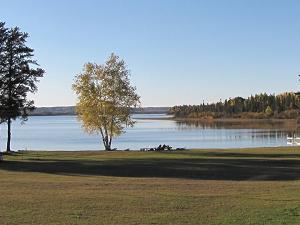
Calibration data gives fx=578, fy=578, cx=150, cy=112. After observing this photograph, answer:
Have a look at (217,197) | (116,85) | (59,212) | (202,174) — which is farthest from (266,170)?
(116,85)

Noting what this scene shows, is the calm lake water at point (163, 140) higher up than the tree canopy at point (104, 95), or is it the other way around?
the tree canopy at point (104, 95)

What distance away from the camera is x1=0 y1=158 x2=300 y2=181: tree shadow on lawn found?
94.4 ft

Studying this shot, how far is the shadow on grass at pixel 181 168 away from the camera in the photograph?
28.9m

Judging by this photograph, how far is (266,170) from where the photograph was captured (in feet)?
102

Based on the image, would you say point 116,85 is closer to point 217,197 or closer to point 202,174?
point 202,174

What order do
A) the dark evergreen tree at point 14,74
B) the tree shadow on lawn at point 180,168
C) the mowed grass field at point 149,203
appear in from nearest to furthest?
the mowed grass field at point 149,203, the tree shadow on lawn at point 180,168, the dark evergreen tree at point 14,74

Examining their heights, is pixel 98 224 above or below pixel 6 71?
below

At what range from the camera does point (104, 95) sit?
57906 millimetres

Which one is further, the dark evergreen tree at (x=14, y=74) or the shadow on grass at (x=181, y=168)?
the dark evergreen tree at (x=14, y=74)

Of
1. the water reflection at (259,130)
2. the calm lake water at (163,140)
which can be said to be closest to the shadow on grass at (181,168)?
the calm lake water at (163,140)

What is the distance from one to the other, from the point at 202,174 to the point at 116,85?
29.2 metres

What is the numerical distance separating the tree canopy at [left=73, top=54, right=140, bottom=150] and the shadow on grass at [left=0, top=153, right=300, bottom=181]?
747 inches

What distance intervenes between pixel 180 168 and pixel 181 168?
56mm

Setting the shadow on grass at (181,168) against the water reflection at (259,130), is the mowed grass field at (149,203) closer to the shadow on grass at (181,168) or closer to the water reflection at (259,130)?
the shadow on grass at (181,168)
